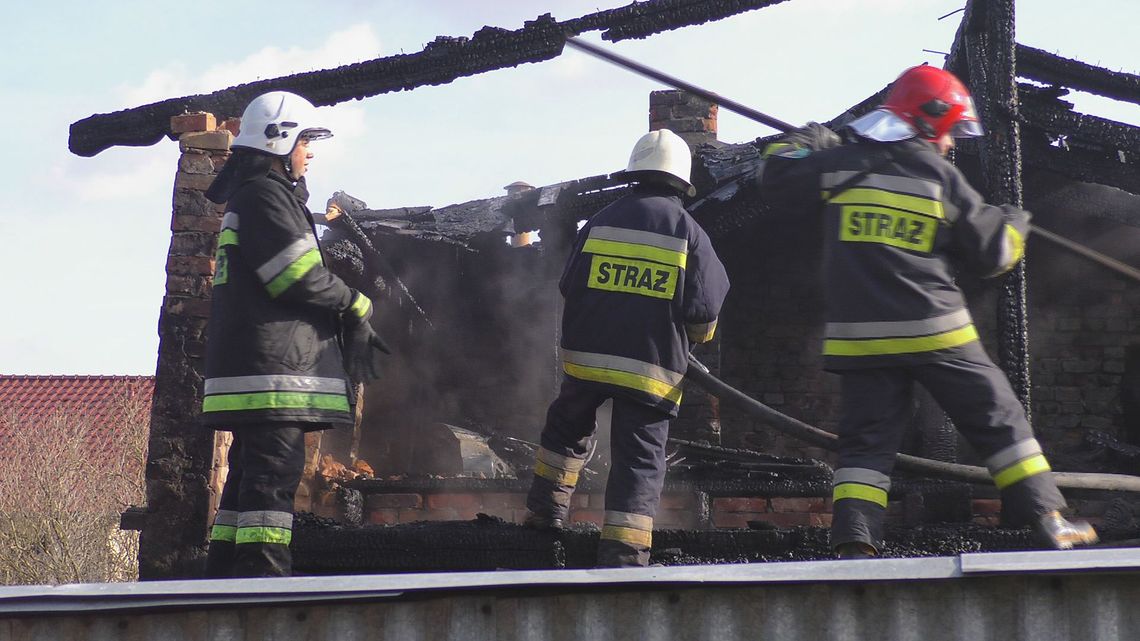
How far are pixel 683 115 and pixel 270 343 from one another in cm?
554

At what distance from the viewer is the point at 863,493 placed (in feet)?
12.1

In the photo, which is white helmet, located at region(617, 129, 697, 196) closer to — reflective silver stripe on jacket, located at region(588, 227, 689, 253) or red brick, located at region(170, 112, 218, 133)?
reflective silver stripe on jacket, located at region(588, 227, 689, 253)

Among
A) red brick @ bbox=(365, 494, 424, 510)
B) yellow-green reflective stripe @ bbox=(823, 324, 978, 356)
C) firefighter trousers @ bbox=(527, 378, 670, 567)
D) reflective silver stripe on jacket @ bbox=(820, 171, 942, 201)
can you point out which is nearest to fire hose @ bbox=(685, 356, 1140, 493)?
firefighter trousers @ bbox=(527, 378, 670, 567)

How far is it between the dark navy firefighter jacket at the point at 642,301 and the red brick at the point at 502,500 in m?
2.61

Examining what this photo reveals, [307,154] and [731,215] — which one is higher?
[731,215]

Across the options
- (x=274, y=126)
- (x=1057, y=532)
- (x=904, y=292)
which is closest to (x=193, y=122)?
(x=274, y=126)

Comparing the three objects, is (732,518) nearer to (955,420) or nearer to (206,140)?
(955,420)

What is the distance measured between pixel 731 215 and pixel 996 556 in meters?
4.83

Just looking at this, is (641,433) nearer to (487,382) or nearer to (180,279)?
(180,279)

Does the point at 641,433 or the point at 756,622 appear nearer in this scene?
the point at 756,622

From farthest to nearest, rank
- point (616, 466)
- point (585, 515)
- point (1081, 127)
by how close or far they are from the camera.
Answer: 1. point (1081, 127)
2. point (585, 515)
3. point (616, 466)

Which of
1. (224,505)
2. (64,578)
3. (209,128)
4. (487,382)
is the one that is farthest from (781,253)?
(64,578)

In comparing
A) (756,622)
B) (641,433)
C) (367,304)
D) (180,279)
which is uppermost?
(180,279)

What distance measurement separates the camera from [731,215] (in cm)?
741
